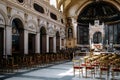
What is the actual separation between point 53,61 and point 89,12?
1754cm

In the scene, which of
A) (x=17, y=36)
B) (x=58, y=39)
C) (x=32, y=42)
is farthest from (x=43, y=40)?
(x=58, y=39)

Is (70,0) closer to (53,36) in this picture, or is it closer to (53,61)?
(53,36)

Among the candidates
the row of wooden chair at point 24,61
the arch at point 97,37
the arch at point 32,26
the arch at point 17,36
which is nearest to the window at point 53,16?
the arch at point 32,26

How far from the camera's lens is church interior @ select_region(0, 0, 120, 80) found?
10758mm

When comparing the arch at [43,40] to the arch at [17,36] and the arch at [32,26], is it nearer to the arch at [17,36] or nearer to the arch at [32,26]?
the arch at [32,26]

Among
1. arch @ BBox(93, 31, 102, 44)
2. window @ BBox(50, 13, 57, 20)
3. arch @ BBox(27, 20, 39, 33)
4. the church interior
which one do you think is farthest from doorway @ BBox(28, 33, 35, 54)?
arch @ BBox(93, 31, 102, 44)

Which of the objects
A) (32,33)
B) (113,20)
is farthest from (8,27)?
(113,20)

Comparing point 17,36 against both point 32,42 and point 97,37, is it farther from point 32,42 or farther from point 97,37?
point 97,37

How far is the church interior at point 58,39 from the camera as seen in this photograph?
10.8 meters

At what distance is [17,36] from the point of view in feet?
60.1

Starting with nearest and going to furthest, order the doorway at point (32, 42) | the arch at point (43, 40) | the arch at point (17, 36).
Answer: the arch at point (17, 36) < the doorway at point (32, 42) < the arch at point (43, 40)

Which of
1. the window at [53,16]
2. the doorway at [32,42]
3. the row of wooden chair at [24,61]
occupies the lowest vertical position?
the row of wooden chair at [24,61]

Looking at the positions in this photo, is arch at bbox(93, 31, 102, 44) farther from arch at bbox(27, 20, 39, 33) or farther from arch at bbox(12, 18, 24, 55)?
arch at bbox(12, 18, 24, 55)

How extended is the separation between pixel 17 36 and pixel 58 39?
421 inches
